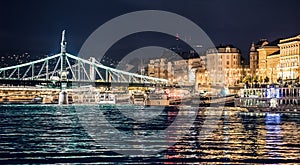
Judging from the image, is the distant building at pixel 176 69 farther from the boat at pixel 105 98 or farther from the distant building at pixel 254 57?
the boat at pixel 105 98

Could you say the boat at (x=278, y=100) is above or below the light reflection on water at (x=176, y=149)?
above

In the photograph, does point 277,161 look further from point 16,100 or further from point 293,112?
point 16,100

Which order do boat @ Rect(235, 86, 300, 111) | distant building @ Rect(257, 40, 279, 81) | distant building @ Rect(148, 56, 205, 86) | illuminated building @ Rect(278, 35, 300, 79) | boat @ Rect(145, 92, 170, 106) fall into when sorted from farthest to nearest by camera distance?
distant building @ Rect(148, 56, 205, 86) → distant building @ Rect(257, 40, 279, 81) → illuminated building @ Rect(278, 35, 300, 79) → boat @ Rect(145, 92, 170, 106) → boat @ Rect(235, 86, 300, 111)

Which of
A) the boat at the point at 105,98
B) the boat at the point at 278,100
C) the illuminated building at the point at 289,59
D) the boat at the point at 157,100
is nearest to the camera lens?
the boat at the point at 278,100

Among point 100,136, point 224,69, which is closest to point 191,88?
point 224,69

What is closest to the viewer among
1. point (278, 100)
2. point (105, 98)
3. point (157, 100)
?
point (278, 100)

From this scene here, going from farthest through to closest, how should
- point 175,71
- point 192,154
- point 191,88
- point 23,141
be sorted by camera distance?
point 175,71 < point 191,88 < point 23,141 < point 192,154

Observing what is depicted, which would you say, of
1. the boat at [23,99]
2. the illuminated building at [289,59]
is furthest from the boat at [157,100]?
the illuminated building at [289,59]

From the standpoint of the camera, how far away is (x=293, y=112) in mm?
50938

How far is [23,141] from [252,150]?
759cm

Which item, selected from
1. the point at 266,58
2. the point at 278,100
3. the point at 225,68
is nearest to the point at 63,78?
the point at 278,100

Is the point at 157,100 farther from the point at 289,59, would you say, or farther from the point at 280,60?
the point at 280,60

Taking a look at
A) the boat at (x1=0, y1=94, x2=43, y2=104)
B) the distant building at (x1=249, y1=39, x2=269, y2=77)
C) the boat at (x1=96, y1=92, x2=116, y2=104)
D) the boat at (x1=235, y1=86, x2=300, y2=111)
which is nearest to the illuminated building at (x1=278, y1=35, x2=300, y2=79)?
the distant building at (x1=249, y1=39, x2=269, y2=77)

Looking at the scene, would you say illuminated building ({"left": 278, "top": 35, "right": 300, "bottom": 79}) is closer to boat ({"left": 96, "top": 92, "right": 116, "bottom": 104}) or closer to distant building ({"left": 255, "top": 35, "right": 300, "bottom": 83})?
distant building ({"left": 255, "top": 35, "right": 300, "bottom": 83})
